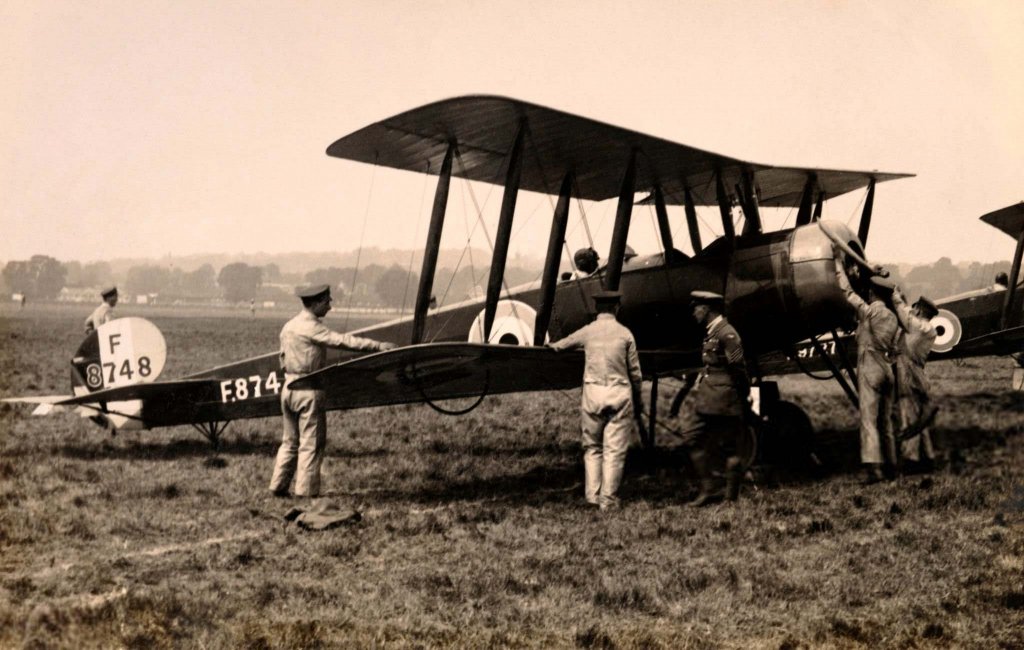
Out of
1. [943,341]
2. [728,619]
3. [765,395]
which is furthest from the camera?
[943,341]

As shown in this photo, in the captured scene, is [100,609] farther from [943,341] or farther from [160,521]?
[943,341]

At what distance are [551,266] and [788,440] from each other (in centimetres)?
285

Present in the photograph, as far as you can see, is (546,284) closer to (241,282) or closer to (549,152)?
(549,152)

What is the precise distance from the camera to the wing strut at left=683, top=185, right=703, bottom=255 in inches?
325

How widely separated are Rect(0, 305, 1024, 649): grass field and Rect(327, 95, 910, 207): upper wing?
269cm

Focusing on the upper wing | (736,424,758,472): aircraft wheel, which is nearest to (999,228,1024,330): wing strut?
the upper wing

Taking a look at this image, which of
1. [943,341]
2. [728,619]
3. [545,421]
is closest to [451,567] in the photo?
[728,619]

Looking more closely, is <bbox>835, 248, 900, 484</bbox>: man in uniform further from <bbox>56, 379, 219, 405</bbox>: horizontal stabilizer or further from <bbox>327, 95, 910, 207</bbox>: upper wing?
<bbox>56, 379, 219, 405</bbox>: horizontal stabilizer

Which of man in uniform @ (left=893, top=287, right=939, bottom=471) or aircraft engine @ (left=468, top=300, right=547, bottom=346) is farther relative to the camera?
aircraft engine @ (left=468, top=300, right=547, bottom=346)

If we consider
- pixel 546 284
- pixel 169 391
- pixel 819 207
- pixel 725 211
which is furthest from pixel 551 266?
pixel 169 391

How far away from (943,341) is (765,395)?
3.56 m

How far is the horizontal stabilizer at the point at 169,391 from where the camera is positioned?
8.80 metres

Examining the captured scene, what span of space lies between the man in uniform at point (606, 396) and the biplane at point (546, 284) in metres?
0.33

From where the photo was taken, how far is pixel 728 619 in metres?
4.04
